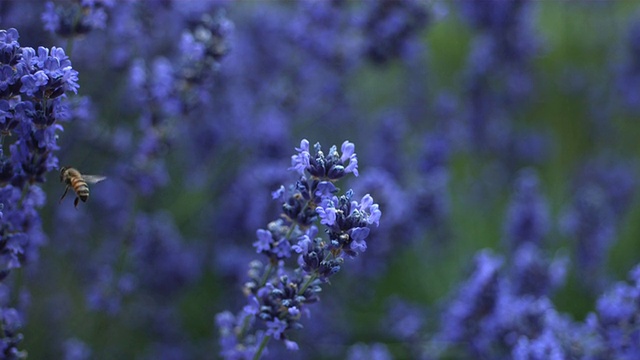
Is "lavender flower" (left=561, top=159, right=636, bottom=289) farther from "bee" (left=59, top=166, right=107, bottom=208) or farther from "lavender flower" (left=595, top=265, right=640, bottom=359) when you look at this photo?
"bee" (left=59, top=166, right=107, bottom=208)

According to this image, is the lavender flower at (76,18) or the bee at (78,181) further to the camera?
the lavender flower at (76,18)

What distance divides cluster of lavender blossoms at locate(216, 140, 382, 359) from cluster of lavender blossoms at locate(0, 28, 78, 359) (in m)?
0.55

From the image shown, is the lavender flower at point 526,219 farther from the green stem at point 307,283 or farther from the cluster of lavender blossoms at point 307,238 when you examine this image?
the green stem at point 307,283

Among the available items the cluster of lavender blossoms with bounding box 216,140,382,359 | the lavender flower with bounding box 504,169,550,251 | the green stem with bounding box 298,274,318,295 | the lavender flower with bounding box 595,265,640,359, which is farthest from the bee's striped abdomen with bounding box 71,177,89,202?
the lavender flower with bounding box 504,169,550,251

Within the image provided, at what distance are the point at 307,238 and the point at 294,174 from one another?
152cm

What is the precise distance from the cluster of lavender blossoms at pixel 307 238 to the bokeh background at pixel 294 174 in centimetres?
88

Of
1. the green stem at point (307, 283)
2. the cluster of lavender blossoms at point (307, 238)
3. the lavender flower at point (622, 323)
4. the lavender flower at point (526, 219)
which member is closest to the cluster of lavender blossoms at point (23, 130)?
the cluster of lavender blossoms at point (307, 238)

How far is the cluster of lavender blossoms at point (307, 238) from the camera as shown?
5.24 feet

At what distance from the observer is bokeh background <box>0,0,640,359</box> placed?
3010 mm

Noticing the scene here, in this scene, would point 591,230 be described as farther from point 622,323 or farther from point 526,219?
point 622,323

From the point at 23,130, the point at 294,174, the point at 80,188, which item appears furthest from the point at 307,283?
the point at 294,174

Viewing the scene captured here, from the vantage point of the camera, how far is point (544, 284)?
10.3 ft

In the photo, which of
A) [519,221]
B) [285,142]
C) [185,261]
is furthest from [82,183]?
[519,221]

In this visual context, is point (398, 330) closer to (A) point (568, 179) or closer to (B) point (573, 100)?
(A) point (568, 179)
